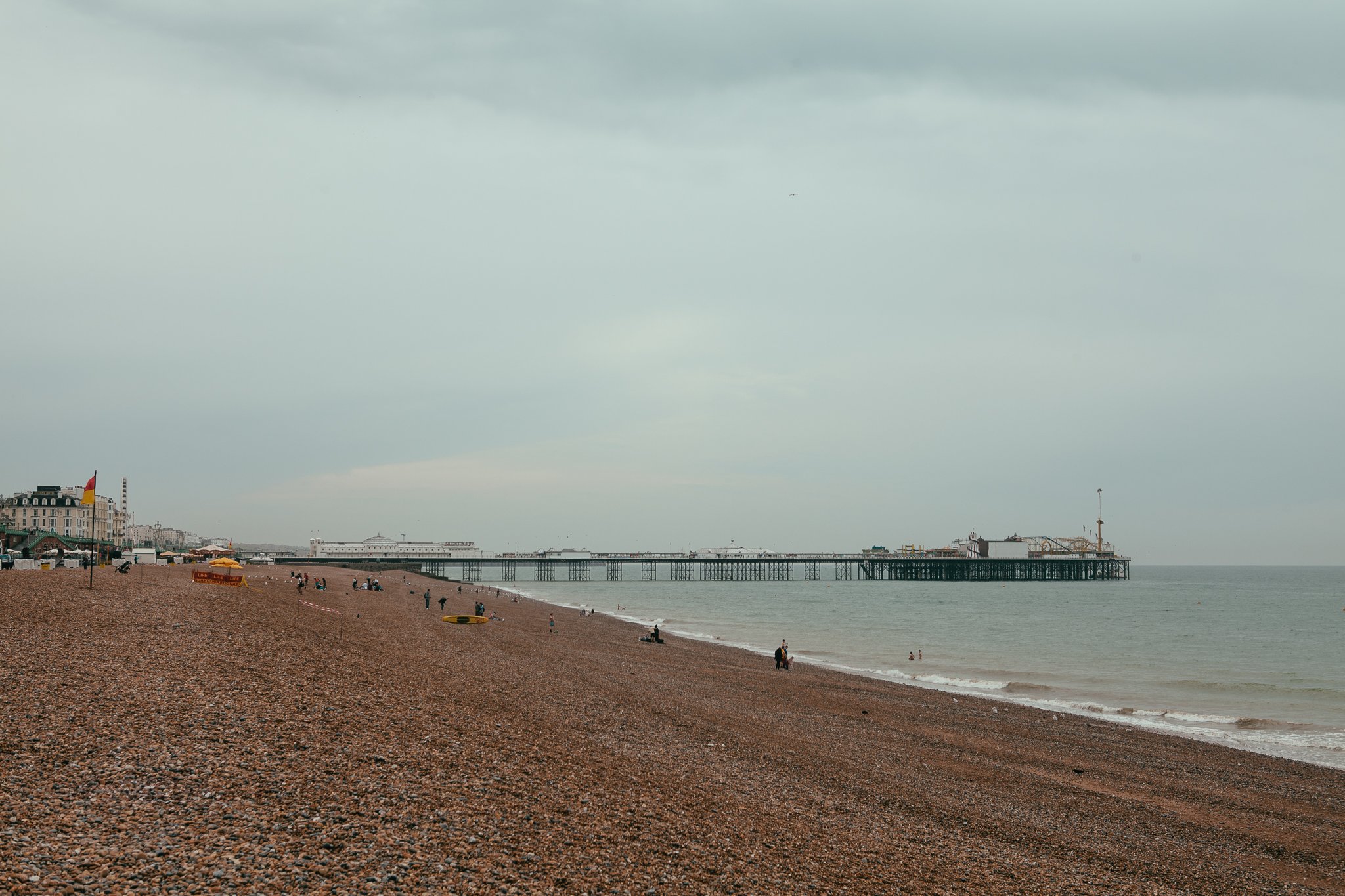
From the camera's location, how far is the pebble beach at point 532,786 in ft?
25.4

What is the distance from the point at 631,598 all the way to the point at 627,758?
78268 millimetres

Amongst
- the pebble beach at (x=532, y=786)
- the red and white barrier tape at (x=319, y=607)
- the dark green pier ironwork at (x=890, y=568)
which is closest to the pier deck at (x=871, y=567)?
the dark green pier ironwork at (x=890, y=568)

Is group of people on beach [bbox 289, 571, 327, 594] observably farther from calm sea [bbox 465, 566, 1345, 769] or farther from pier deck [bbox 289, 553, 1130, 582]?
pier deck [bbox 289, 553, 1130, 582]

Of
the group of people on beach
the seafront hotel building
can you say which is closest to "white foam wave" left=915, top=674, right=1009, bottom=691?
the group of people on beach

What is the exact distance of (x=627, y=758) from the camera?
1283cm

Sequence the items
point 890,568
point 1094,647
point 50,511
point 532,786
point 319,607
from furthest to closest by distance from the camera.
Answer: point 890,568
point 50,511
point 1094,647
point 319,607
point 532,786

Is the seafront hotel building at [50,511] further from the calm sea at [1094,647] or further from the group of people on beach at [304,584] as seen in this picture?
the group of people on beach at [304,584]

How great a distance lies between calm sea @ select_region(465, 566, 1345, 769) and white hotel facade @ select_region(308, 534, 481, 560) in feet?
178

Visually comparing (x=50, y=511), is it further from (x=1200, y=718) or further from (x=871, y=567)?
(x=1200, y=718)

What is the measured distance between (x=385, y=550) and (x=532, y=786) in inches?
5693

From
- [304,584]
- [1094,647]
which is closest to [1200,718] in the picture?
[1094,647]

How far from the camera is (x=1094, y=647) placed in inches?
1721

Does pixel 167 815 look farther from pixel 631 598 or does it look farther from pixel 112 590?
pixel 631 598

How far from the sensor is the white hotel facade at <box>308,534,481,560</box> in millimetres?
140750
